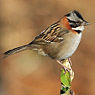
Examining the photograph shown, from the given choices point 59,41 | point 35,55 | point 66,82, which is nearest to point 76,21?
point 59,41

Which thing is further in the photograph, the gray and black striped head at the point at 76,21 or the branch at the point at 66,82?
the gray and black striped head at the point at 76,21

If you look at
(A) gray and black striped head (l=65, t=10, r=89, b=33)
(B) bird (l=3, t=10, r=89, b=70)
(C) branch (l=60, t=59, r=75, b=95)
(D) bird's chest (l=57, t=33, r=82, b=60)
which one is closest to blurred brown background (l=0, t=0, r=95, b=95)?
(B) bird (l=3, t=10, r=89, b=70)

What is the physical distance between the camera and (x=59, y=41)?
5.87 metres

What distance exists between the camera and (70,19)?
553cm

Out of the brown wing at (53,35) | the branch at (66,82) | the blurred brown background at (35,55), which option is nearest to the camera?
the branch at (66,82)

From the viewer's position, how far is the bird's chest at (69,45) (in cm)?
561

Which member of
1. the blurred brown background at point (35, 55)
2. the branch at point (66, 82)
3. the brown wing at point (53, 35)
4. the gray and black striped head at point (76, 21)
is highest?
the gray and black striped head at point (76, 21)

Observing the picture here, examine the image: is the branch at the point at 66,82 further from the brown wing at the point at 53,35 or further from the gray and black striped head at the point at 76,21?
the brown wing at the point at 53,35

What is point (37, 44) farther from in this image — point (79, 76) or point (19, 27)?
point (19, 27)

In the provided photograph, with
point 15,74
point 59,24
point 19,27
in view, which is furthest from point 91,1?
point 59,24

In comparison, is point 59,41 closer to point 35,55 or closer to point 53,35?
point 53,35

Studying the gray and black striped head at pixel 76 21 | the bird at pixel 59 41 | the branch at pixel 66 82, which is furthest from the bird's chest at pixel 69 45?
the branch at pixel 66 82

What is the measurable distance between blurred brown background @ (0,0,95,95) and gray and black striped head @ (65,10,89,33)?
424cm

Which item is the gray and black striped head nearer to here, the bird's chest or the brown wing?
the bird's chest
